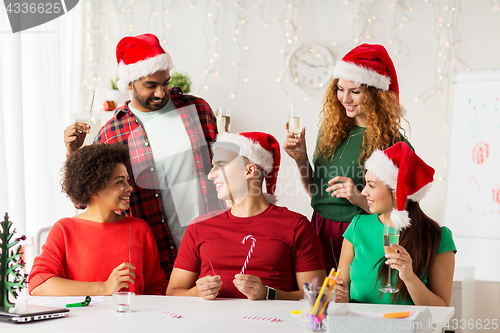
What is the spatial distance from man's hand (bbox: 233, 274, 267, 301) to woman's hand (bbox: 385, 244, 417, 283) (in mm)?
408

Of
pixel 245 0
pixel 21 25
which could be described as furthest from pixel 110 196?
pixel 245 0

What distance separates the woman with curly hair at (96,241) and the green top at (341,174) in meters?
0.71

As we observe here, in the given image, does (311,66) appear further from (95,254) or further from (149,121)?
(95,254)

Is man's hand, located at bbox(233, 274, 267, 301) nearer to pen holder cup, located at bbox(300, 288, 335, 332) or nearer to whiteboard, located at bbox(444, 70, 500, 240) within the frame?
pen holder cup, located at bbox(300, 288, 335, 332)

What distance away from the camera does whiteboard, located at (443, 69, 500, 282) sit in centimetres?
284

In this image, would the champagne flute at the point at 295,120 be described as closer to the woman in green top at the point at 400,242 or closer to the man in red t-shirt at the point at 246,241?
the man in red t-shirt at the point at 246,241

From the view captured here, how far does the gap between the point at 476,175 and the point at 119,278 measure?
217 cm

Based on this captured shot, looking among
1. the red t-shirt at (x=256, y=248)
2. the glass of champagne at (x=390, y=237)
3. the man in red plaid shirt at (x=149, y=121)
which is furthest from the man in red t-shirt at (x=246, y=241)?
the glass of champagne at (x=390, y=237)

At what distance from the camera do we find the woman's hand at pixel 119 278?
1638 millimetres

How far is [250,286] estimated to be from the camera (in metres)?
1.58

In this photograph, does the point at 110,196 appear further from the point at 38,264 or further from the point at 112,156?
the point at 38,264

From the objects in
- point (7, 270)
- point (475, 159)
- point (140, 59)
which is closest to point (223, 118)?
point (140, 59)

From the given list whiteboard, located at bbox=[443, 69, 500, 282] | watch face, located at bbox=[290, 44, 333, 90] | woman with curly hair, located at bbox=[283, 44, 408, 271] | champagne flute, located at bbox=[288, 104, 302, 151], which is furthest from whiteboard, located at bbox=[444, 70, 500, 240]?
champagne flute, located at bbox=[288, 104, 302, 151]

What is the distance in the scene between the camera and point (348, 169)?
1.99m
